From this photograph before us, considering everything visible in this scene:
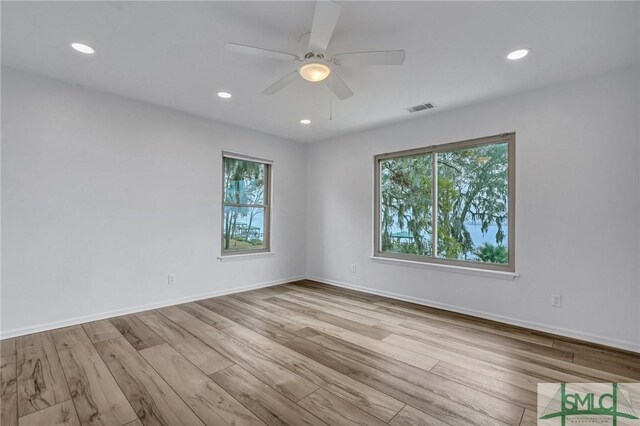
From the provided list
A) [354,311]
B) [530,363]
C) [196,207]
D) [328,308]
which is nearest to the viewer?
[530,363]

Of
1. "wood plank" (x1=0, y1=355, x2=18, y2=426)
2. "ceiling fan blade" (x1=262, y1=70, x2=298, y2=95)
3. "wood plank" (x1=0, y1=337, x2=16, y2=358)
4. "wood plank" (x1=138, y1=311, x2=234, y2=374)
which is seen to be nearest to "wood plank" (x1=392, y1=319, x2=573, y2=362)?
"wood plank" (x1=138, y1=311, x2=234, y2=374)

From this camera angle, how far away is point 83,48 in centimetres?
247

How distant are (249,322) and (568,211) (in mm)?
3488

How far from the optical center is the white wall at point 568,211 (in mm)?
2666

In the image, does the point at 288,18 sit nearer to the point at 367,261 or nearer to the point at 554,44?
the point at 554,44

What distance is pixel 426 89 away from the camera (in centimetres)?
318

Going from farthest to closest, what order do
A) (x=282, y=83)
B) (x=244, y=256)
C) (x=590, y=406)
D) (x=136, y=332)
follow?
(x=244, y=256), (x=136, y=332), (x=282, y=83), (x=590, y=406)

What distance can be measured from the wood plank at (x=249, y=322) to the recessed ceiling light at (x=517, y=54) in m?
3.17

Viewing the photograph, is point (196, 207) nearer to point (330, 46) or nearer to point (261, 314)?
point (261, 314)

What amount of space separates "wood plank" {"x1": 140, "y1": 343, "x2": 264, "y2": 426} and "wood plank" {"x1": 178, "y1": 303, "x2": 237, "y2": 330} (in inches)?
25.8

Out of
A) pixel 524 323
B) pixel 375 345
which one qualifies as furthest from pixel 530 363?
pixel 375 345

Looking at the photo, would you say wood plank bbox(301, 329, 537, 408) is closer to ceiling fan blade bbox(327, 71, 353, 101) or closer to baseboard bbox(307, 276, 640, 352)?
baseboard bbox(307, 276, 640, 352)

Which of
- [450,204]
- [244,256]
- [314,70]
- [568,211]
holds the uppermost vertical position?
[314,70]

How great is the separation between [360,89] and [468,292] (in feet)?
8.83
